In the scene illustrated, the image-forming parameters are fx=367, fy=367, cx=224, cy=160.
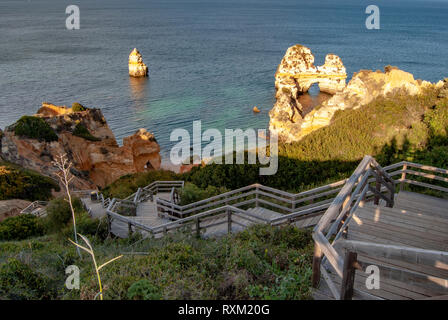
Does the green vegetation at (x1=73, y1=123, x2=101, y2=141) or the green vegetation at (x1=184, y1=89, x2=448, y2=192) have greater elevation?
the green vegetation at (x1=184, y1=89, x2=448, y2=192)

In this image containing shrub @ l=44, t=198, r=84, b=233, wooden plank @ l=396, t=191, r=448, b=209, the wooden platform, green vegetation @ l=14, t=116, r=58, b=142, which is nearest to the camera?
the wooden platform

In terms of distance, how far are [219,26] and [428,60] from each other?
8801 cm

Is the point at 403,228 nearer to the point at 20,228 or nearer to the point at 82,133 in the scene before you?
the point at 20,228

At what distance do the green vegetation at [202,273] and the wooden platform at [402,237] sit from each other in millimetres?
666

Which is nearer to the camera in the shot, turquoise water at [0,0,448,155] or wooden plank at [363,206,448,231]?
wooden plank at [363,206,448,231]

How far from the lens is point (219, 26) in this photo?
150625mm

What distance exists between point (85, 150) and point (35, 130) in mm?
4495

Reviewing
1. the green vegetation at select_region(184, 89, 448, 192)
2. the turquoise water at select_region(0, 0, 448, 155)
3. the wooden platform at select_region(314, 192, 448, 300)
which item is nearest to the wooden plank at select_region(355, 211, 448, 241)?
the wooden platform at select_region(314, 192, 448, 300)

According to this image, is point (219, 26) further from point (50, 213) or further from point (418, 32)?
point (50, 213)

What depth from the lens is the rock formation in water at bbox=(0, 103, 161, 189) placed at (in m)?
29.5

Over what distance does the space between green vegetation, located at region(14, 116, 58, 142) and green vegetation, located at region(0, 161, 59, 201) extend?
499 centimetres

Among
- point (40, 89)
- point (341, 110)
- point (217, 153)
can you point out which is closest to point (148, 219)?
point (341, 110)
